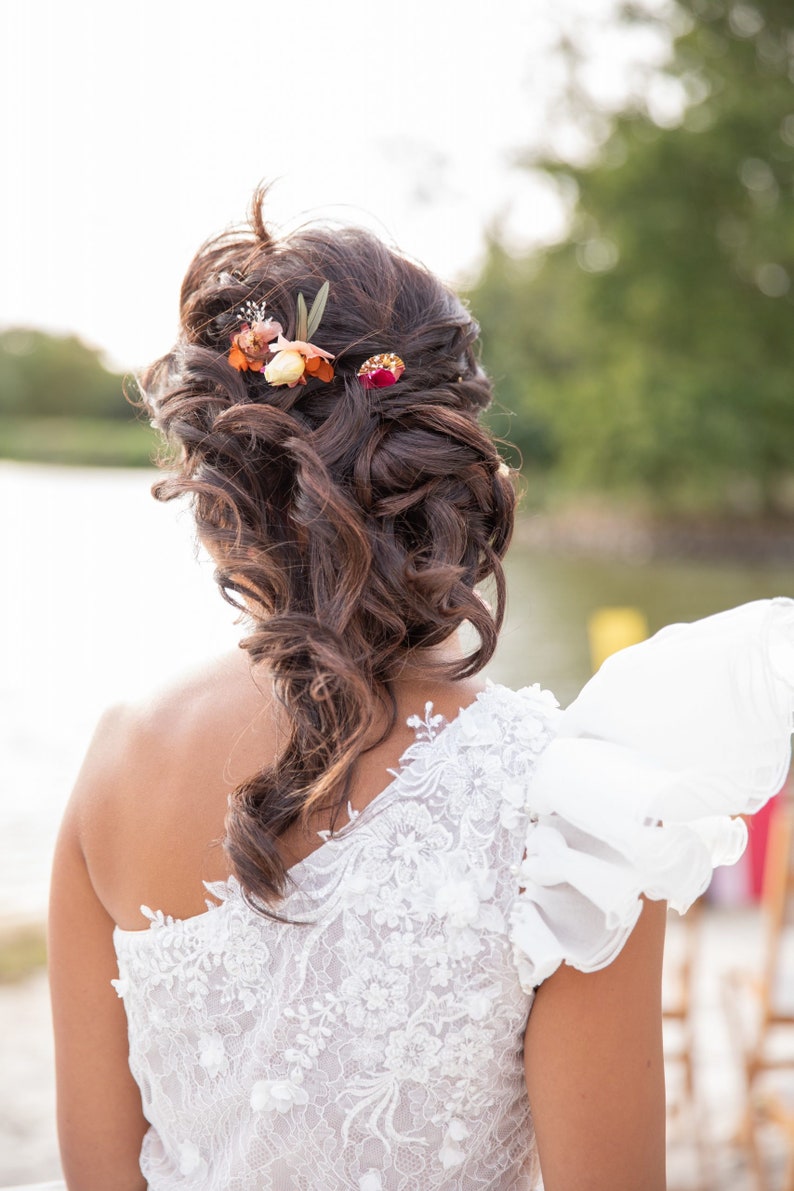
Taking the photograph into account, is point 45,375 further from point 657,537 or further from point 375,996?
point 375,996

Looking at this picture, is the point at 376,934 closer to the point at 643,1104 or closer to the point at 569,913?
the point at 569,913

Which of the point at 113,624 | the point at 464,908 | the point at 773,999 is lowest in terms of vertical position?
the point at 113,624

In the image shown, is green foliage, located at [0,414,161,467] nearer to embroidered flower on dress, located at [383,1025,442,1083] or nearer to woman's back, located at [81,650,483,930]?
woman's back, located at [81,650,483,930]

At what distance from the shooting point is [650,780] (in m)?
1.01

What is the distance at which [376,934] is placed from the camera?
1.07 m

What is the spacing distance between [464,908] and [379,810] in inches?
4.9

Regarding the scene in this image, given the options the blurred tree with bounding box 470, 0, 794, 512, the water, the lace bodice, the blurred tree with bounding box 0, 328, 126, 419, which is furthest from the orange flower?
the blurred tree with bounding box 0, 328, 126, 419

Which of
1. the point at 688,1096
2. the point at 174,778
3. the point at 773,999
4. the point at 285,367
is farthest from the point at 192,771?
the point at 688,1096

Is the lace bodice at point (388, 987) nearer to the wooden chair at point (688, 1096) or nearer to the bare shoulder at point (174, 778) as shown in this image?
the bare shoulder at point (174, 778)

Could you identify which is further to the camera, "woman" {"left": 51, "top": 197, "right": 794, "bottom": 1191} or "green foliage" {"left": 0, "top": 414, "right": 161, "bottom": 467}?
"green foliage" {"left": 0, "top": 414, "right": 161, "bottom": 467}

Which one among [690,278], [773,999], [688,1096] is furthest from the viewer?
[690,278]

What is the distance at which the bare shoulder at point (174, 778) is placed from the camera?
3.63 ft

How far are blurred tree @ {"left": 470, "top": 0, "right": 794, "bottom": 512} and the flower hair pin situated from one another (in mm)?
18069

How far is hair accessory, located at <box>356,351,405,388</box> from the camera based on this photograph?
3.78ft
